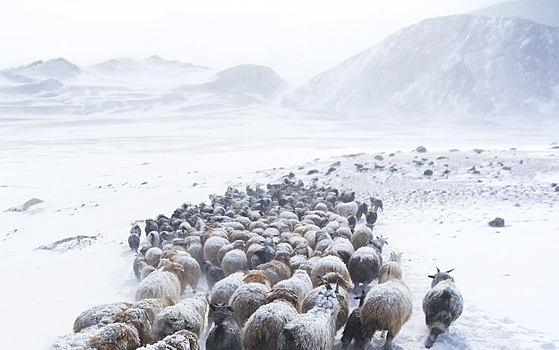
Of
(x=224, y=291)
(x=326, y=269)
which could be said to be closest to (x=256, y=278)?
(x=224, y=291)

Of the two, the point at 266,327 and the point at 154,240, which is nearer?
the point at 266,327

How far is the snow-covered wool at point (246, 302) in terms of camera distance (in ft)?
19.6

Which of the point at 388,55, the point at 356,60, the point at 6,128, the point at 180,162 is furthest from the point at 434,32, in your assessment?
the point at 6,128

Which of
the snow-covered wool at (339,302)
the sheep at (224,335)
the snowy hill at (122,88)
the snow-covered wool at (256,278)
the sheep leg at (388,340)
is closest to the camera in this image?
the sheep at (224,335)

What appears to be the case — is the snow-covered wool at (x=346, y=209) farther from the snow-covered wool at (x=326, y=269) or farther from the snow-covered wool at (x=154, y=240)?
the snow-covered wool at (x=326, y=269)

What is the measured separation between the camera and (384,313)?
564 centimetres

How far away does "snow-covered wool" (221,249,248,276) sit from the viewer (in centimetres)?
866

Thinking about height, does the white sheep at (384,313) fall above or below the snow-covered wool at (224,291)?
above

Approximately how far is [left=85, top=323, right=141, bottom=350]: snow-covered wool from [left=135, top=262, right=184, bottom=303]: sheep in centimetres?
168

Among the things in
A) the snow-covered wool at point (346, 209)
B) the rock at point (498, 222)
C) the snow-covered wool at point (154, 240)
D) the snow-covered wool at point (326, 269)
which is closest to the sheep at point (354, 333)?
the snow-covered wool at point (326, 269)

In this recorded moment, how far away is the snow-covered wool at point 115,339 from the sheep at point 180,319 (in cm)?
41

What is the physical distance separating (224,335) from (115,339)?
133cm

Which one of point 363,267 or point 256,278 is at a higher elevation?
point 256,278

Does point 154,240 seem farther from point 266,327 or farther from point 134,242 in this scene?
point 266,327
